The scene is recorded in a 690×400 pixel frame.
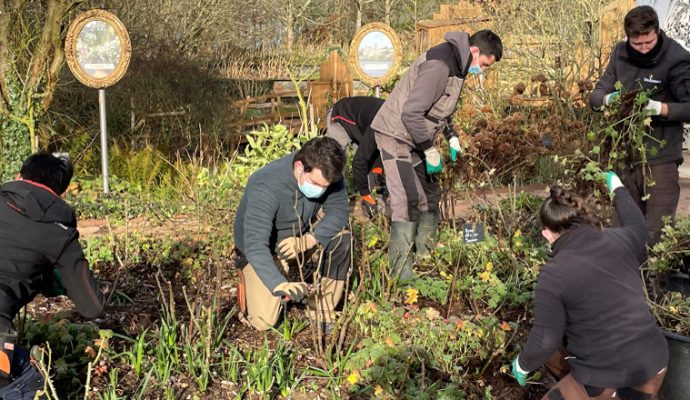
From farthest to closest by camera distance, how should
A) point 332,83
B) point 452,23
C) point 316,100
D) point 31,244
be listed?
point 452,23 → point 332,83 → point 316,100 → point 31,244

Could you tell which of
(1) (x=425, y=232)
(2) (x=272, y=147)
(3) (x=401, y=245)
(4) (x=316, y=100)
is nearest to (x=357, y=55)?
(2) (x=272, y=147)

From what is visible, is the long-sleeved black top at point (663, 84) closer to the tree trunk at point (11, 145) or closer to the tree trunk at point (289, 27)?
the tree trunk at point (11, 145)

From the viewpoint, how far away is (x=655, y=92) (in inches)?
171

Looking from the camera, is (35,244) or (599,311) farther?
(35,244)

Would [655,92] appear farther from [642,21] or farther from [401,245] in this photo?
[401,245]

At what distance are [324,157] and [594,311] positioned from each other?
1600 millimetres

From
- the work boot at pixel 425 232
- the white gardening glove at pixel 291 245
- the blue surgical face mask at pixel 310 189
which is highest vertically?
the blue surgical face mask at pixel 310 189

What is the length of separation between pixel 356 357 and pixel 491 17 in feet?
25.8

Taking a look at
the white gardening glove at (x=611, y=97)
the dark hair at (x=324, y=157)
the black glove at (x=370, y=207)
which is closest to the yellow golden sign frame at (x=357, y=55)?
the black glove at (x=370, y=207)

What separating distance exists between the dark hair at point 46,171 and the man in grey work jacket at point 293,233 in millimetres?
1093

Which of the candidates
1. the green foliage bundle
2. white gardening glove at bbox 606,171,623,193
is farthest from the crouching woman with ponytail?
the green foliage bundle

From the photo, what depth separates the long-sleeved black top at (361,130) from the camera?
5.65m

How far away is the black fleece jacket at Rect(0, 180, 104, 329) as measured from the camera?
2.85m

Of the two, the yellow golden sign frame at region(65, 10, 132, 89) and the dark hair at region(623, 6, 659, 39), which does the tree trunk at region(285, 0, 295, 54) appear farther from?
the dark hair at region(623, 6, 659, 39)
